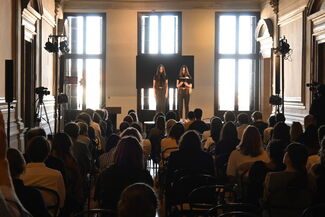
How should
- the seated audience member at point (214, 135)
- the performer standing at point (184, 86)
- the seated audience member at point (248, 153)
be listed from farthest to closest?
the performer standing at point (184, 86) → the seated audience member at point (214, 135) → the seated audience member at point (248, 153)

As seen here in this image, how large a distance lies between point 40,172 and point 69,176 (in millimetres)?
720

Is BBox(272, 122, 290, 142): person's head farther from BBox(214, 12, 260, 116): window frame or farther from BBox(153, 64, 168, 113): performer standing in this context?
BBox(214, 12, 260, 116): window frame

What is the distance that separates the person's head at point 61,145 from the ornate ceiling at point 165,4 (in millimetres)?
12955

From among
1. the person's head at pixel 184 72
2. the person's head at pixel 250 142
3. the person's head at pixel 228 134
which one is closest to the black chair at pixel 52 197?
the person's head at pixel 250 142

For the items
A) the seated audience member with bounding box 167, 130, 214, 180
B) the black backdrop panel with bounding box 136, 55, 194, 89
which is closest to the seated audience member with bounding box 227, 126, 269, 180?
the seated audience member with bounding box 167, 130, 214, 180

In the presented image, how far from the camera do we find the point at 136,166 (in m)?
4.25

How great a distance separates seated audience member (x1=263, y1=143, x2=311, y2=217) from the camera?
4.16m

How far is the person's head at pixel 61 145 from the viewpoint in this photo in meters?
5.12

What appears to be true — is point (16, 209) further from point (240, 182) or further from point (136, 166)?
point (240, 182)

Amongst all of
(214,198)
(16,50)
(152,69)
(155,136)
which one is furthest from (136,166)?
(152,69)

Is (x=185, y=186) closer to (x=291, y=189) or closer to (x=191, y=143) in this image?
(x=191, y=143)

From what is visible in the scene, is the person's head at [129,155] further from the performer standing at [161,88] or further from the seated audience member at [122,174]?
the performer standing at [161,88]

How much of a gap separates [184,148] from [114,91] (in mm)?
12566

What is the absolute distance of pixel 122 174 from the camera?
4211 millimetres
